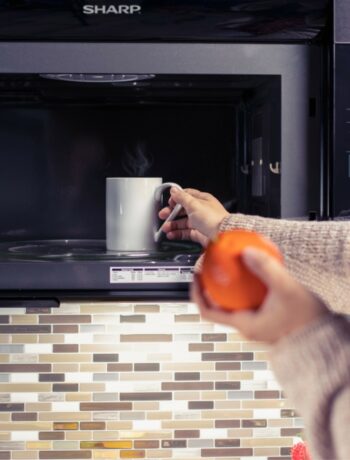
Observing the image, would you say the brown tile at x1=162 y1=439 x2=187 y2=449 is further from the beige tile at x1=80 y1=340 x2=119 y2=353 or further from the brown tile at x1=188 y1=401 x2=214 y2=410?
the beige tile at x1=80 y1=340 x2=119 y2=353

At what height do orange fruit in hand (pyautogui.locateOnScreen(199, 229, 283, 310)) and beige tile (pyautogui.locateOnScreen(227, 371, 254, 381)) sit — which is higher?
orange fruit in hand (pyautogui.locateOnScreen(199, 229, 283, 310))

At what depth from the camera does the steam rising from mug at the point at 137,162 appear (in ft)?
3.62

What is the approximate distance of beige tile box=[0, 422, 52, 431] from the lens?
1327 millimetres

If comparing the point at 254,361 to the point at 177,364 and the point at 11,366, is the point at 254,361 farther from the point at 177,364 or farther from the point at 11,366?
the point at 11,366

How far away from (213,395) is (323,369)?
0.86 meters

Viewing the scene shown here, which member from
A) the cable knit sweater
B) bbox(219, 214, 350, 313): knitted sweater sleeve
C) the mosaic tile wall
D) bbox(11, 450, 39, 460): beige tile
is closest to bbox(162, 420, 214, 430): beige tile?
the mosaic tile wall

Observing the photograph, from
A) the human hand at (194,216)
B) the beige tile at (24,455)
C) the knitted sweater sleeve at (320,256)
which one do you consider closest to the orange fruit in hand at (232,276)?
the knitted sweater sleeve at (320,256)

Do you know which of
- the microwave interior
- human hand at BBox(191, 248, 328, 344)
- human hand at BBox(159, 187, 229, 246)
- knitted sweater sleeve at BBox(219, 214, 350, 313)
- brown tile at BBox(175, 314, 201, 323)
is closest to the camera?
human hand at BBox(191, 248, 328, 344)

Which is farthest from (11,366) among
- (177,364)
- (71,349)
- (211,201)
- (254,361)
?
(211,201)

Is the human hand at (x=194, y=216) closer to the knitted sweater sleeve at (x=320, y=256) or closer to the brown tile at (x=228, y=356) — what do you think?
the knitted sweater sleeve at (x=320, y=256)

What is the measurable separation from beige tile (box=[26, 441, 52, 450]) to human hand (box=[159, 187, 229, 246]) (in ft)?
1.61

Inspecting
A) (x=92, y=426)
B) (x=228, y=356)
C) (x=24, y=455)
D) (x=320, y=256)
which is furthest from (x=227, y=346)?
(x=320, y=256)

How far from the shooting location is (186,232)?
1010mm

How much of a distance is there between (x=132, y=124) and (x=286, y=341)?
68 centimetres
